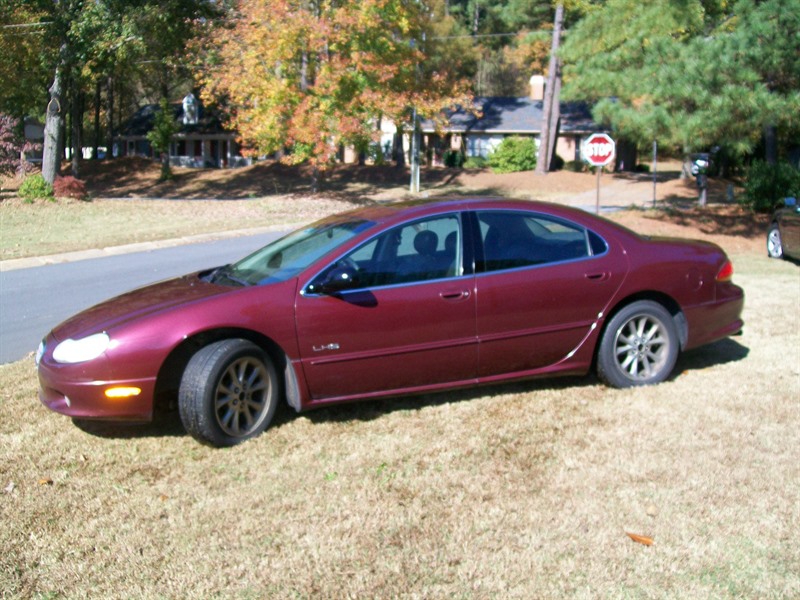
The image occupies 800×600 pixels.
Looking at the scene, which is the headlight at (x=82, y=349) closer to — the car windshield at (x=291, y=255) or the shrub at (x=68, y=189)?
the car windshield at (x=291, y=255)

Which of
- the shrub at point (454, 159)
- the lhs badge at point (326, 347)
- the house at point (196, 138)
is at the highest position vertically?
the house at point (196, 138)

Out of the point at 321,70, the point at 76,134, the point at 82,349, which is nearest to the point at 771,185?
the point at 321,70

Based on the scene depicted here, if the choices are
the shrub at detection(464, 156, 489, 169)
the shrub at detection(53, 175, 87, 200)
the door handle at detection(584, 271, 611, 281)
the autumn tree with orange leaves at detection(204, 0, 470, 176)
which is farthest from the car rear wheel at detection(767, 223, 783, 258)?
the shrub at detection(464, 156, 489, 169)

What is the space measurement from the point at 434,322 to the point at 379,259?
0.57 meters

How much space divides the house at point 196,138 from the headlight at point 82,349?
51860 mm

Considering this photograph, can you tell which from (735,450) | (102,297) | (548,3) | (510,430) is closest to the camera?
(735,450)

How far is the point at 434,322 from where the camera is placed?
5699 millimetres

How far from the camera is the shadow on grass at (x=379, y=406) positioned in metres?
5.57

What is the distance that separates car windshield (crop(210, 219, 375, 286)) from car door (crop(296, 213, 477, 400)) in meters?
0.24

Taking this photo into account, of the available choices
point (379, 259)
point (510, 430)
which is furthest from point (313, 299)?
point (510, 430)

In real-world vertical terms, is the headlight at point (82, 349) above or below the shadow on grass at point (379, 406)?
above

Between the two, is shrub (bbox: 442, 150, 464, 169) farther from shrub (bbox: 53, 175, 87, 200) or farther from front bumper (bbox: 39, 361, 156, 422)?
front bumper (bbox: 39, 361, 156, 422)

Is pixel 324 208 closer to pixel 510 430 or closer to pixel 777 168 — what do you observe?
pixel 777 168

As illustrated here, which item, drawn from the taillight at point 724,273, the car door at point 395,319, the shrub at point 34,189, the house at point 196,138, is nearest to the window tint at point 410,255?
the car door at point 395,319
